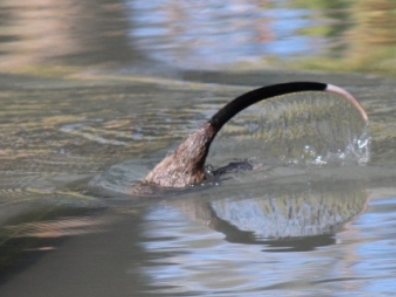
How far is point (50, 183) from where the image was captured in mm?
5188

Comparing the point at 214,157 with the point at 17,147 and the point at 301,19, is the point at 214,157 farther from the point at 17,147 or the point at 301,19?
the point at 301,19

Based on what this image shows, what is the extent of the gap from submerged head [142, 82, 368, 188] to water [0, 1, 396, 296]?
0.12 metres

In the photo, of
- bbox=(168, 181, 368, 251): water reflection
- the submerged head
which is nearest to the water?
bbox=(168, 181, 368, 251): water reflection

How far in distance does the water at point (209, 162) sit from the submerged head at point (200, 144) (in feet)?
0.40

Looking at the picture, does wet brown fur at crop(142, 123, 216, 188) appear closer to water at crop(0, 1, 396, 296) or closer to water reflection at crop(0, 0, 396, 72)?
water at crop(0, 1, 396, 296)

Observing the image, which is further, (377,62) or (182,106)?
(377,62)

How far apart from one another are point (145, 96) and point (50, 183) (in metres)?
2.20

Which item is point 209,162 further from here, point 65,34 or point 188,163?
point 65,34

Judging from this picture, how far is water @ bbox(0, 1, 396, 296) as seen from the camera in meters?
3.51

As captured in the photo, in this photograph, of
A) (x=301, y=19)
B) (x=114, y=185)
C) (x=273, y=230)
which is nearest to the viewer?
(x=273, y=230)

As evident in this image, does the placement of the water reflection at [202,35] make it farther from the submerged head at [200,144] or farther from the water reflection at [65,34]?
the submerged head at [200,144]

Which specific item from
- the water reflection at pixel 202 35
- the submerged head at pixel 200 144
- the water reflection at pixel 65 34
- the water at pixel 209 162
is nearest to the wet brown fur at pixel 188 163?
the submerged head at pixel 200 144

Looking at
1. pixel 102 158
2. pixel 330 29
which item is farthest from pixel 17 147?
pixel 330 29

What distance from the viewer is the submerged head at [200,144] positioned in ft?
14.6
